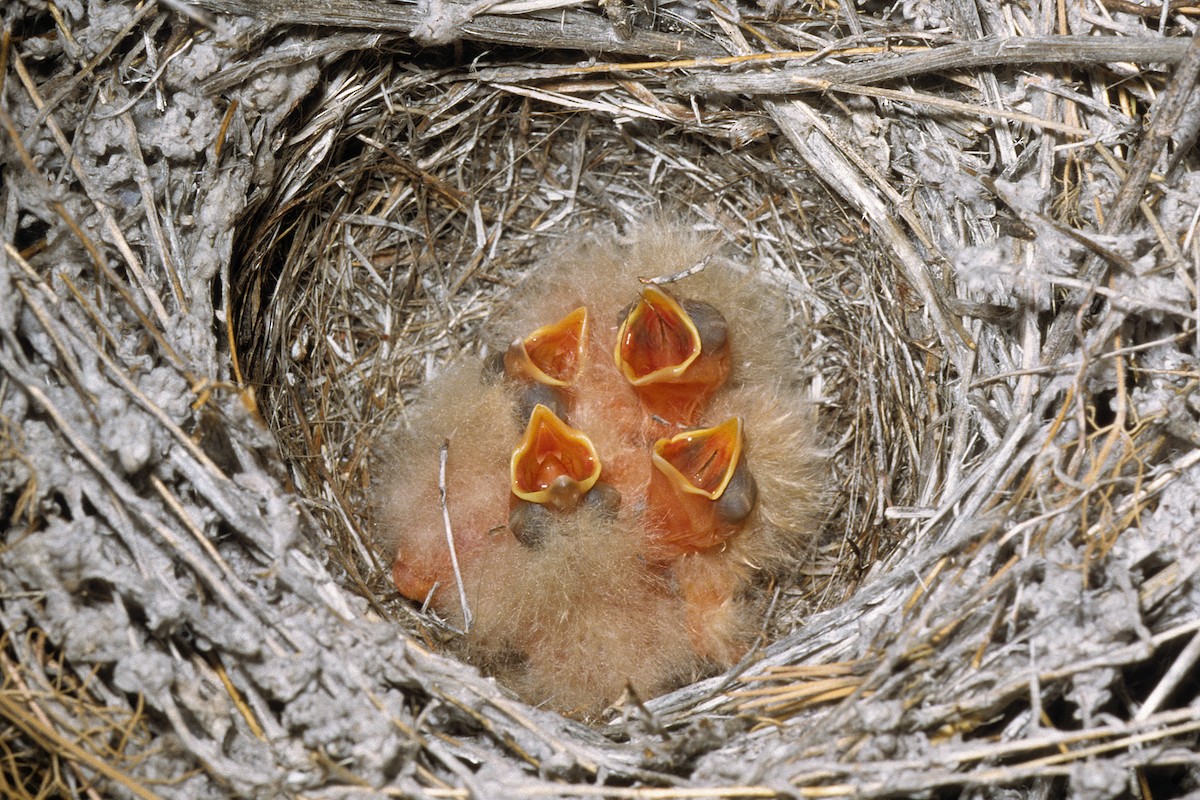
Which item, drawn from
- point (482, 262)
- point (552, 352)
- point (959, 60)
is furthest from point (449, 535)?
point (959, 60)

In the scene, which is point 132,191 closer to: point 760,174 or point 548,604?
point 548,604

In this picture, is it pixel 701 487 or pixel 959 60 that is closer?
pixel 959 60

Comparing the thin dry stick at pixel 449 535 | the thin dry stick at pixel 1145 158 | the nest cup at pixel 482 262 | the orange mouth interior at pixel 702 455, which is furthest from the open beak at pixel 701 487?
the thin dry stick at pixel 1145 158

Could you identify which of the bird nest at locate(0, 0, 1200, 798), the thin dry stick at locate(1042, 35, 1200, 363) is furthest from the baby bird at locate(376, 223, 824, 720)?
the thin dry stick at locate(1042, 35, 1200, 363)

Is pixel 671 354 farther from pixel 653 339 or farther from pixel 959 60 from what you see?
pixel 959 60

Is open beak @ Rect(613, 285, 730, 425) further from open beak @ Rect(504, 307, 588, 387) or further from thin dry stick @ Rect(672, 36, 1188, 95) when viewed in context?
thin dry stick @ Rect(672, 36, 1188, 95)

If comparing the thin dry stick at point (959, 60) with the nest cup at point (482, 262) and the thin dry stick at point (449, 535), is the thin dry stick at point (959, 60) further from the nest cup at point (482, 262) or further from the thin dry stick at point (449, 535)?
the thin dry stick at point (449, 535)
